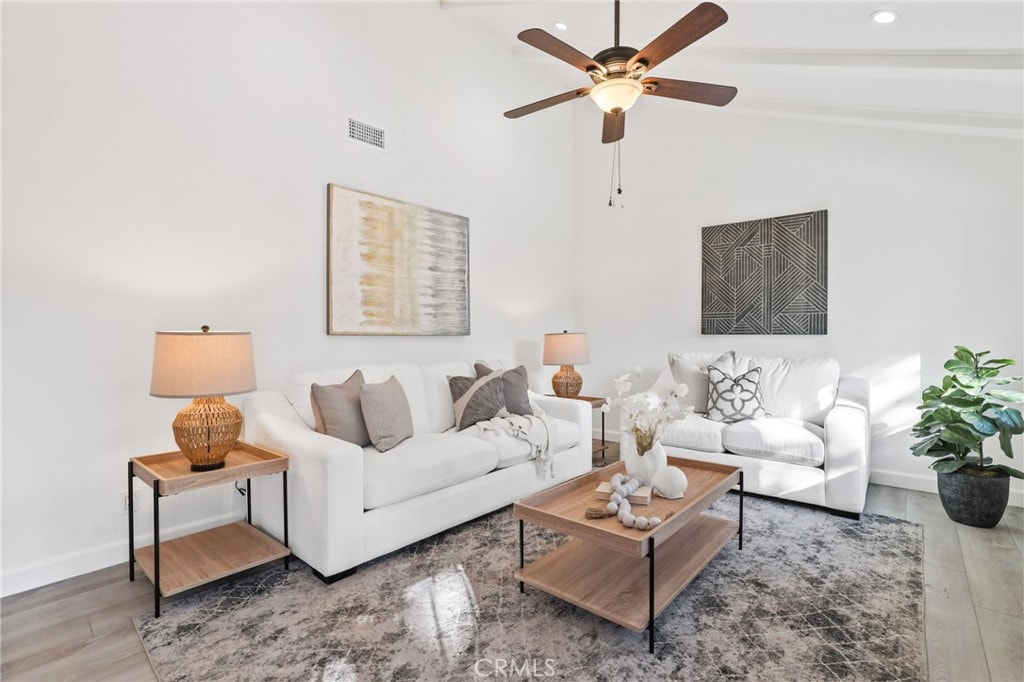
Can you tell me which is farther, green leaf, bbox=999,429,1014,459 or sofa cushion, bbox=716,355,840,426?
sofa cushion, bbox=716,355,840,426

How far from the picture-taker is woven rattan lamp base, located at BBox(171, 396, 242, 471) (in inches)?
85.8

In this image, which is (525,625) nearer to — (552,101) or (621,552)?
(621,552)

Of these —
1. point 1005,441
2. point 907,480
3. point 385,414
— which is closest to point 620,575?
point 385,414

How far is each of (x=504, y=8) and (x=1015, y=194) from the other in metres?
3.78

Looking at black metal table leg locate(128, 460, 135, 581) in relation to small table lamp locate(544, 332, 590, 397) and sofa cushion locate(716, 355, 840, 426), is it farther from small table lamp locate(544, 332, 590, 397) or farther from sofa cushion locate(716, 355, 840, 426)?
sofa cushion locate(716, 355, 840, 426)

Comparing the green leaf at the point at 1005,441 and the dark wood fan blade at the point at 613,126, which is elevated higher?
the dark wood fan blade at the point at 613,126

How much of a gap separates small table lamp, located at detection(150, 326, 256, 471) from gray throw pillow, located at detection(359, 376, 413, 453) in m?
0.62

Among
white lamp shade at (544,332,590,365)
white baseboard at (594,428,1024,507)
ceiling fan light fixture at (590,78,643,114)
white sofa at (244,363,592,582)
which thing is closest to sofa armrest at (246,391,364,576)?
white sofa at (244,363,592,582)

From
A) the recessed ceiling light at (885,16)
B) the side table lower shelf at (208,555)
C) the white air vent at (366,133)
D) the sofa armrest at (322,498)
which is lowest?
the side table lower shelf at (208,555)

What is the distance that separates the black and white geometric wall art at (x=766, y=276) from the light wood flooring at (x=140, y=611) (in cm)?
192

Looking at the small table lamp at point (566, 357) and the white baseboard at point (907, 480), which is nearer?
the white baseboard at point (907, 480)

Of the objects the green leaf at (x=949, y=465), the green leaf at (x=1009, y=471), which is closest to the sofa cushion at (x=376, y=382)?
the green leaf at (x=949, y=465)

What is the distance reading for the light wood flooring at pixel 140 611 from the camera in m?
1.69

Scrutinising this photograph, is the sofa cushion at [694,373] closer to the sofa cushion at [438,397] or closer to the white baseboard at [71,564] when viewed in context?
the sofa cushion at [438,397]
